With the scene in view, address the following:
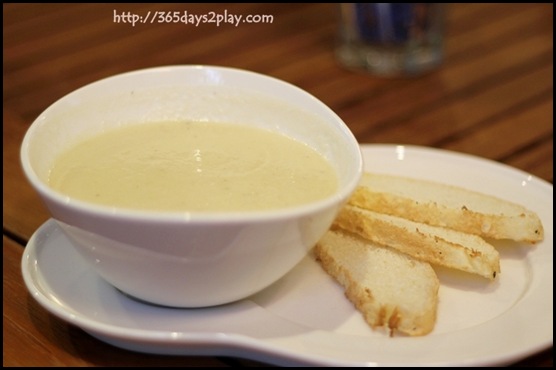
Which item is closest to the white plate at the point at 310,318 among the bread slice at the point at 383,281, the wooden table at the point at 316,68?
the bread slice at the point at 383,281

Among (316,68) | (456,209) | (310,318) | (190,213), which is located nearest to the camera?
(190,213)

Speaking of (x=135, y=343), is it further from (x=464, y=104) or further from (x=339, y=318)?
(x=464, y=104)

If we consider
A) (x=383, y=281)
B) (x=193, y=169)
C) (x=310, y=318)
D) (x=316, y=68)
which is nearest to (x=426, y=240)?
(x=383, y=281)

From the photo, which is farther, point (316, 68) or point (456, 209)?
point (316, 68)

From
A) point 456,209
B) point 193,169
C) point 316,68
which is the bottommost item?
point 316,68

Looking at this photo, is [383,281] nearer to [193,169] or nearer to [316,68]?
[193,169]
